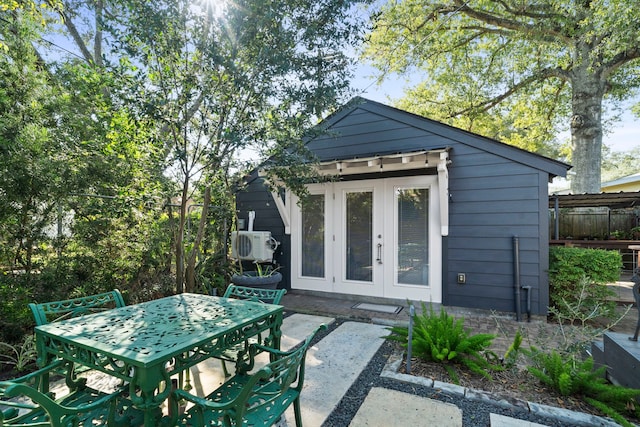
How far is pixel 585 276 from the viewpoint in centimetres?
371

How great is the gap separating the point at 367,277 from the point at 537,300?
7.75 feet

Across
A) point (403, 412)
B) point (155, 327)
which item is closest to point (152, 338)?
point (155, 327)

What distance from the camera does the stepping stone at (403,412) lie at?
1.89 m

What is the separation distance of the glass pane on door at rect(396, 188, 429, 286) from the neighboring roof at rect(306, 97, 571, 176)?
85 cm

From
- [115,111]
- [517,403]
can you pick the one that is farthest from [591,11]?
[115,111]

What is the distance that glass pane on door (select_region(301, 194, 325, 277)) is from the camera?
17.6 ft

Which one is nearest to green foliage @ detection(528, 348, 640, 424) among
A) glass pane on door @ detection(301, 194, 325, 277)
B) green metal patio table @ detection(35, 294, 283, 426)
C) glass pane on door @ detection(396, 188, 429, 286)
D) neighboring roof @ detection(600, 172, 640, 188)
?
green metal patio table @ detection(35, 294, 283, 426)

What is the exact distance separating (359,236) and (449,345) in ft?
8.63

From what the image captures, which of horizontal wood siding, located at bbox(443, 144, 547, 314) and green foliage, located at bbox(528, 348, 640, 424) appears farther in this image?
horizontal wood siding, located at bbox(443, 144, 547, 314)

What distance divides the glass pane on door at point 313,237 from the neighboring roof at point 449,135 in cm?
91

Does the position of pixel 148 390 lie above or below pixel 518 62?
below

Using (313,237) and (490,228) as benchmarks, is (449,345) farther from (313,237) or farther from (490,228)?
(313,237)

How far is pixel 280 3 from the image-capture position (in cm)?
307

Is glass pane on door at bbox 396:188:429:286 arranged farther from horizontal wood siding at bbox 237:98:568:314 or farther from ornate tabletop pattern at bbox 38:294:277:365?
ornate tabletop pattern at bbox 38:294:277:365
